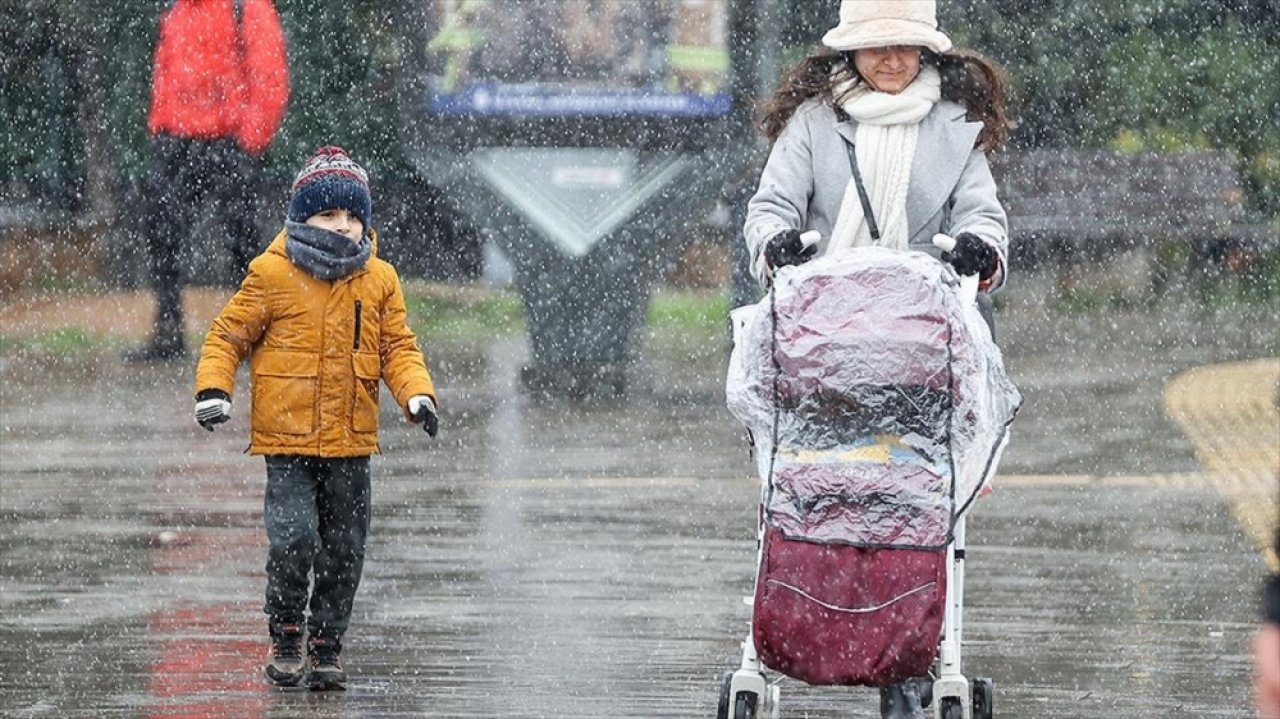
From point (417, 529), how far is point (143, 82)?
347 inches

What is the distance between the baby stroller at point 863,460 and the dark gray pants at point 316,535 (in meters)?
1.65

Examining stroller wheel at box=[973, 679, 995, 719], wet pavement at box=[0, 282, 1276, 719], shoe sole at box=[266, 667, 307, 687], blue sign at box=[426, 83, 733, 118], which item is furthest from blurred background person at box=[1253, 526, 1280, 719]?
blue sign at box=[426, 83, 733, 118]

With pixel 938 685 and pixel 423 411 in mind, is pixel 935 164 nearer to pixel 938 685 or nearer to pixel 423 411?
pixel 938 685

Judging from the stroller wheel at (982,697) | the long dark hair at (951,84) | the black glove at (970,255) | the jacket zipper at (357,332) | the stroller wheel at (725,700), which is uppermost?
the long dark hair at (951,84)

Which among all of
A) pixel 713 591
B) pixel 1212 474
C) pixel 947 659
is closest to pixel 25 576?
pixel 713 591

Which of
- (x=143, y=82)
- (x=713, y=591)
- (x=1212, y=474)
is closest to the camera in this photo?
(x=713, y=591)

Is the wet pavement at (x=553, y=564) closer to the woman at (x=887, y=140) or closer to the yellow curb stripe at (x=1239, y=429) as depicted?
the yellow curb stripe at (x=1239, y=429)

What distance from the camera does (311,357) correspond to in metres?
6.95

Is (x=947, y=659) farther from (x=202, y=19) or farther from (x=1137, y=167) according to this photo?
(x=1137, y=167)

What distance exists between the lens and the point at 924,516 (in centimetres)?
558

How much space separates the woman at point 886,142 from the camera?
241 inches

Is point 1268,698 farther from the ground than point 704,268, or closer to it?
farther from the ground

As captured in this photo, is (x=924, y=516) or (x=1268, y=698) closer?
(x=1268, y=698)

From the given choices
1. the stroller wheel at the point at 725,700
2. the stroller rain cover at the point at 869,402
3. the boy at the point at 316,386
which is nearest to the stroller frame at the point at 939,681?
the stroller wheel at the point at 725,700
